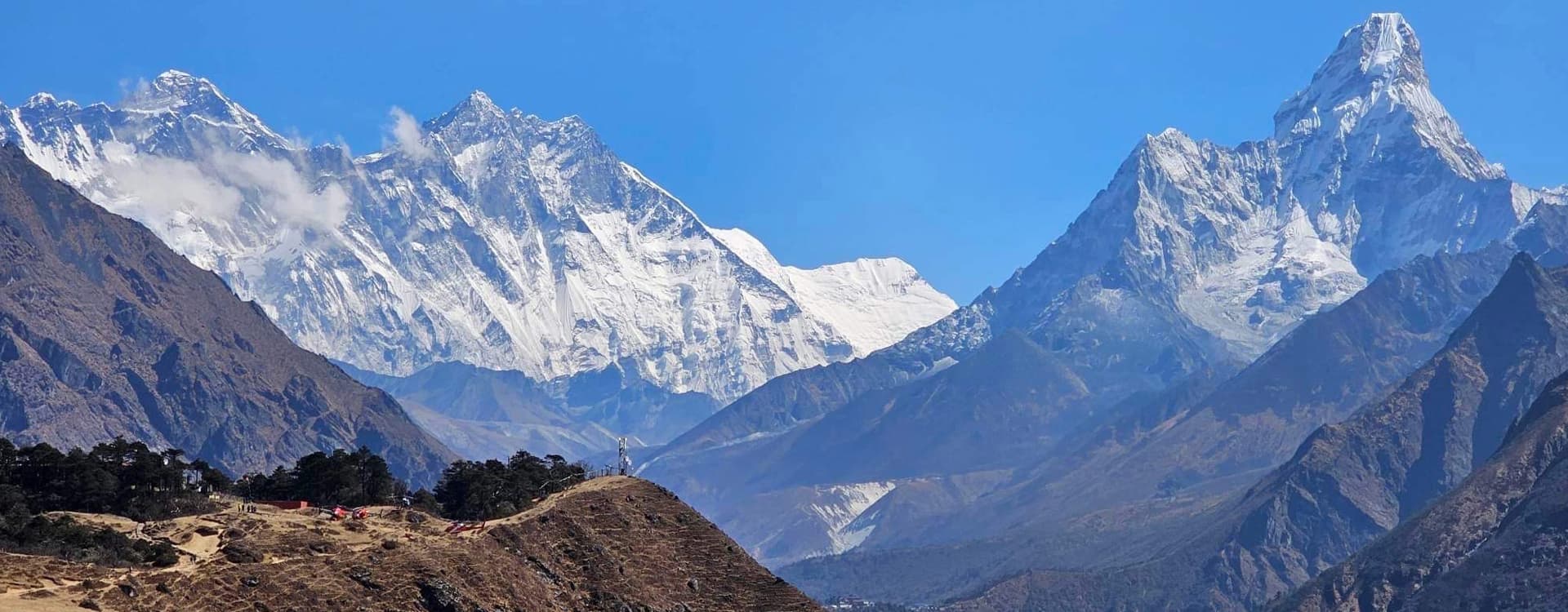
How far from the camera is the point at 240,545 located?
552ft

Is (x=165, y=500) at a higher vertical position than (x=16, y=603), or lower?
higher

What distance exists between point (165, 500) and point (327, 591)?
1700 inches

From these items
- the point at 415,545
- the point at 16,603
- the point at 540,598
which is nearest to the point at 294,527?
the point at 415,545

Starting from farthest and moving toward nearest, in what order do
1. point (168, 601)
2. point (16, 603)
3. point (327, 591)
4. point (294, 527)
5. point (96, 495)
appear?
point (96, 495) → point (294, 527) → point (327, 591) → point (168, 601) → point (16, 603)

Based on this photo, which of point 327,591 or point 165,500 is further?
point 165,500

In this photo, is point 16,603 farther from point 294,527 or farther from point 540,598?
point 540,598

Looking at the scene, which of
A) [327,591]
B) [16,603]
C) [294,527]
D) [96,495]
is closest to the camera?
[16,603]

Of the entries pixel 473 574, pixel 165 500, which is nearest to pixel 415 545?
pixel 473 574

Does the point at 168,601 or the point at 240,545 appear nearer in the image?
the point at 168,601

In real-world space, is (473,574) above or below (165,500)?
below

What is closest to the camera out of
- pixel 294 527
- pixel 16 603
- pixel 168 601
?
pixel 16 603

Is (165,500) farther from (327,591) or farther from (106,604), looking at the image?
(106,604)

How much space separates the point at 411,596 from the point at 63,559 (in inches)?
1115

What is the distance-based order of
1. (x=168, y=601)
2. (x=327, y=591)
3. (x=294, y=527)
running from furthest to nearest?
1. (x=294, y=527)
2. (x=327, y=591)
3. (x=168, y=601)
